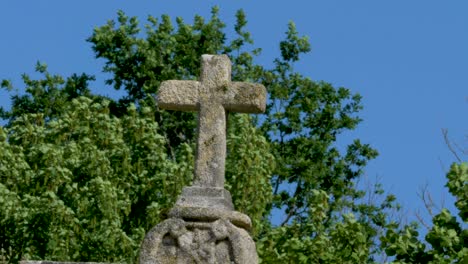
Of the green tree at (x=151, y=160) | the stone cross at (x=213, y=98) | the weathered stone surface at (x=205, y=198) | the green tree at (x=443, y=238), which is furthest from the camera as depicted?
the green tree at (x=151, y=160)

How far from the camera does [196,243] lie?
1251 centimetres

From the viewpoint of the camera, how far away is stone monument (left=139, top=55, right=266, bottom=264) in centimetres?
1246

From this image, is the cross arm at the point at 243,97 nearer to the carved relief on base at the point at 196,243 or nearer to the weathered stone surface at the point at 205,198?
the weathered stone surface at the point at 205,198

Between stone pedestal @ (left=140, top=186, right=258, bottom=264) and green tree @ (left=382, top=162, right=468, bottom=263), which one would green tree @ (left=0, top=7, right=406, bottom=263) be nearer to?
green tree @ (left=382, top=162, right=468, bottom=263)

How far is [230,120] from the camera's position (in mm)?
30266

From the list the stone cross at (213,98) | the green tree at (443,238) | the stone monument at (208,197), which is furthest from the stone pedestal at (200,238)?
the green tree at (443,238)

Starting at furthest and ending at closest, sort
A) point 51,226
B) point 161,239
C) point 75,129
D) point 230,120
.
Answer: point 230,120 → point 75,129 → point 51,226 → point 161,239

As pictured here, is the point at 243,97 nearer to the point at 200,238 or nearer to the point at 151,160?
A: the point at 200,238

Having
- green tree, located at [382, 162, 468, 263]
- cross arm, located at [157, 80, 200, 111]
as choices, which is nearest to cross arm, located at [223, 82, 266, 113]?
cross arm, located at [157, 80, 200, 111]

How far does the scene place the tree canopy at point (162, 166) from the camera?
22172mm

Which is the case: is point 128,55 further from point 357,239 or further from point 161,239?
point 161,239

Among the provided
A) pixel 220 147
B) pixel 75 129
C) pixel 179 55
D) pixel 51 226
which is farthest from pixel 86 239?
pixel 220 147

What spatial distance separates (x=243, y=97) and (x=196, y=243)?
1.48 metres

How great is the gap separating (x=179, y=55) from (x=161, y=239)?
65.9ft
